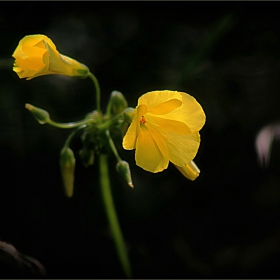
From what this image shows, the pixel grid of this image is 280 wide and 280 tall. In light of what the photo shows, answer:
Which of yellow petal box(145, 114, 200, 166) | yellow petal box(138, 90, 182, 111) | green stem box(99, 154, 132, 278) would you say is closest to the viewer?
yellow petal box(138, 90, 182, 111)

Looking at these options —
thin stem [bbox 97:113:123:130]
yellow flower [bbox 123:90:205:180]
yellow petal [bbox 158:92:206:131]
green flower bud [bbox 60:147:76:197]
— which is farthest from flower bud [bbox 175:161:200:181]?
green flower bud [bbox 60:147:76:197]

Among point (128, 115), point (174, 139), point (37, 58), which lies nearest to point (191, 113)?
point (174, 139)

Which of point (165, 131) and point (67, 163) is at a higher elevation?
point (165, 131)

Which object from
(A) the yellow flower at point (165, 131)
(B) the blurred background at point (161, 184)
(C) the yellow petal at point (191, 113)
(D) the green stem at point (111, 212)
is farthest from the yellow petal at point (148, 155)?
(B) the blurred background at point (161, 184)

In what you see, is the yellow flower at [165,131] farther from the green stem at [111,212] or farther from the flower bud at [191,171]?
the green stem at [111,212]

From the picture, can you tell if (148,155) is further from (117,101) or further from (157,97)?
(117,101)

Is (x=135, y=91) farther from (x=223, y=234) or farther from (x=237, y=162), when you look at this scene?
(x=223, y=234)

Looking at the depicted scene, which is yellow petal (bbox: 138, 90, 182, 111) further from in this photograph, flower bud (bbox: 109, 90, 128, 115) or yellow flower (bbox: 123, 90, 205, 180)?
flower bud (bbox: 109, 90, 128, 115)
